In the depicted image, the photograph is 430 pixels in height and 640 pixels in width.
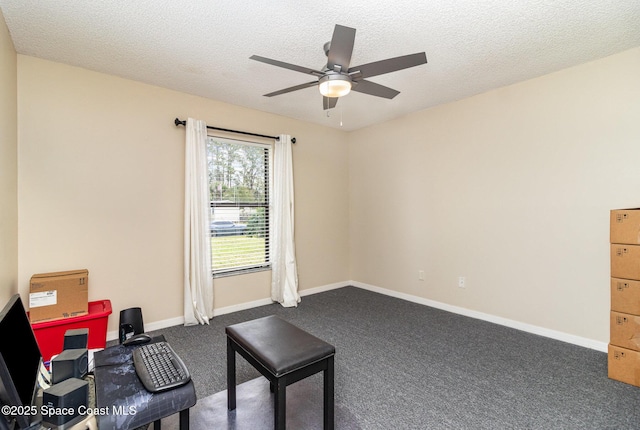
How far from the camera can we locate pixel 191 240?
138 inches

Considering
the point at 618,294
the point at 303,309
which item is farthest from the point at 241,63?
the point at 618,294

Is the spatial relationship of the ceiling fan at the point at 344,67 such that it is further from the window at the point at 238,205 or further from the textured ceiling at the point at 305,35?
the window at the point at 238,205

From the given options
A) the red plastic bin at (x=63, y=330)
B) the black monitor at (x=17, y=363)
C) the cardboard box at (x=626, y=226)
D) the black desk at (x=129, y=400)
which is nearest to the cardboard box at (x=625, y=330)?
the cardboard box at (x=626, y=226)

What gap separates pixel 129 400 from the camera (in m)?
1.24

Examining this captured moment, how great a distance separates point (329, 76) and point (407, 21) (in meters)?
0.73

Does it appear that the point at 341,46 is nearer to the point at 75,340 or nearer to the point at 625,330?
the point at 75,340

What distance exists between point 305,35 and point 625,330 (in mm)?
3250

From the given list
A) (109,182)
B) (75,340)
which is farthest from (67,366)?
(109,182)

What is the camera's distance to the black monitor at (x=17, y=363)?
90cm

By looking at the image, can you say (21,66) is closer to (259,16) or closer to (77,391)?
(259,16)

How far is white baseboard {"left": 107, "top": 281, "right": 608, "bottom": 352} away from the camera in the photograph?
9.66 ft

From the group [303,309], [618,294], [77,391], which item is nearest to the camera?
[77,391]

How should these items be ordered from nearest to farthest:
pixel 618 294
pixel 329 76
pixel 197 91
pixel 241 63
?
1. pixel 329 76
2. pixel 618 294
3. pixel 241 63
4. pixel 197 91

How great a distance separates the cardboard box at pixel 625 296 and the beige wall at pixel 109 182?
366cm
